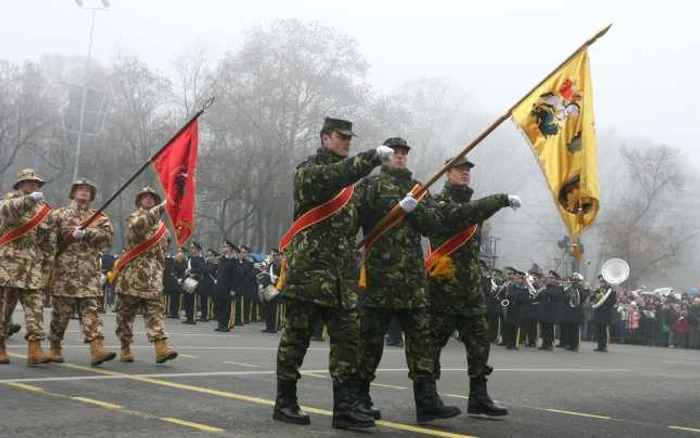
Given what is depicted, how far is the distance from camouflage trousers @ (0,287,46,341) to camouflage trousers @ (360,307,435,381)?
14.1 feet

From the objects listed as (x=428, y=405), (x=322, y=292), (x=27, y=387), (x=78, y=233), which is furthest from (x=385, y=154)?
(x=78, y=233)

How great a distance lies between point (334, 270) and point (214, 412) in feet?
4.60

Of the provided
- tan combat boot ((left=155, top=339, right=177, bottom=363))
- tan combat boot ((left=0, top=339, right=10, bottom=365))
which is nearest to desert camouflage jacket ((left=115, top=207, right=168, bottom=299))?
tan combat boot ((left=155, top=339, right=177, bottom=363))

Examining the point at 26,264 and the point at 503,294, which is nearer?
the point at 26,264

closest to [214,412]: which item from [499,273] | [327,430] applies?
[327,430]

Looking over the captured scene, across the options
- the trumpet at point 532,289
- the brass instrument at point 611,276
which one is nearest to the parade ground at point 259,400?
the trumpet at point 532,289

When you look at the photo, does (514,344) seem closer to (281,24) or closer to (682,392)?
(682,392)

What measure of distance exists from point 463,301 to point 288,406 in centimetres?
195

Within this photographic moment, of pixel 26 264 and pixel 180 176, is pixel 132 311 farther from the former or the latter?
pixel 180 176

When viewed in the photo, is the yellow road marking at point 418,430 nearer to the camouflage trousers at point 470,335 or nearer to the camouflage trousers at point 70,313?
the camouflage trousers at point 470,335

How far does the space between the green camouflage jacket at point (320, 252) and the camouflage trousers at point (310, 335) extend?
0.10 meters

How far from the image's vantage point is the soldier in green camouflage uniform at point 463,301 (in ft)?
26.8

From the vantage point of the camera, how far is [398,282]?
24.9ft

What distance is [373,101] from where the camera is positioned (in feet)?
164
